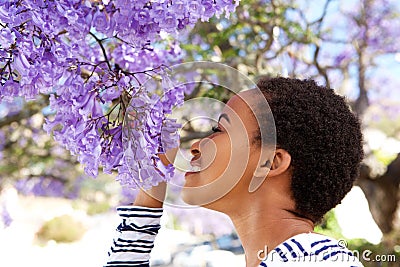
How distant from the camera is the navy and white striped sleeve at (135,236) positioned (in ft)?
4.74

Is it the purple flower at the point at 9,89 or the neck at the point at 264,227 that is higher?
the purple flower at the point at 9,89

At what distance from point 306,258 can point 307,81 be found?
395mm

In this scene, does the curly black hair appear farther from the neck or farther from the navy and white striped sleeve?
the navy and white striped sleeve

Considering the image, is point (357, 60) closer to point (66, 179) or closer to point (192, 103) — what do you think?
point (66, 179)

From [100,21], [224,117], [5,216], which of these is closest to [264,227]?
[224,117]

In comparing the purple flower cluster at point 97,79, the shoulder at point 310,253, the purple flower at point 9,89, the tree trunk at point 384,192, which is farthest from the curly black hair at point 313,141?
the tree trunk at point 384,192

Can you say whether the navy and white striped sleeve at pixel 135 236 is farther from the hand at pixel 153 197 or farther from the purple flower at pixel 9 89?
the purple flower at pixel 9 89

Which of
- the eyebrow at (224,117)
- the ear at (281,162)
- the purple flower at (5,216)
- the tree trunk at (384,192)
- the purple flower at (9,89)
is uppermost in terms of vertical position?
the purple flower at (5,216)

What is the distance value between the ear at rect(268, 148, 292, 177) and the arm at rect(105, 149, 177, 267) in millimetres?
298

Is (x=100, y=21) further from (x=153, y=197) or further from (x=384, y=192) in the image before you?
(x=384, y=192)

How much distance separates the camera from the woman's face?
1.24 meters

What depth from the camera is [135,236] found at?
4.78 ft

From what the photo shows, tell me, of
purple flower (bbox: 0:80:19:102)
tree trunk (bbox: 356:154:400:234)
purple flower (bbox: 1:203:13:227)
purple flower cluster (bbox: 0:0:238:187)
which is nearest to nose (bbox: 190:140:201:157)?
purple flower cluster (bbox: 0:0:238:187)

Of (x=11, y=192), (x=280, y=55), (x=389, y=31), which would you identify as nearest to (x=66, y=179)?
(x=11, y=192)
